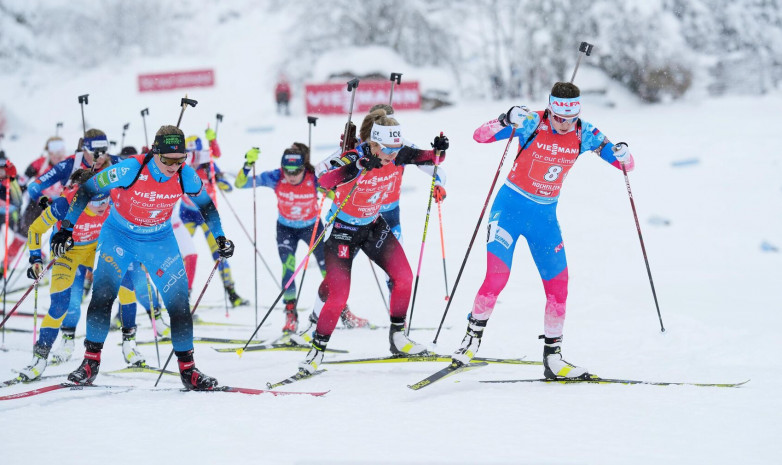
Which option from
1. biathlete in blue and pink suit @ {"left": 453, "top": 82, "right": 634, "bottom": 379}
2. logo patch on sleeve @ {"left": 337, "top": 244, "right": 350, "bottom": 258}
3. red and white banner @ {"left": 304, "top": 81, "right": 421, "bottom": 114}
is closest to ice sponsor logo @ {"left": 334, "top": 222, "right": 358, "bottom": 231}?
logo patch on sleeve @ {"left": 337, "top": 244, "right": 350, "bottom": 258}

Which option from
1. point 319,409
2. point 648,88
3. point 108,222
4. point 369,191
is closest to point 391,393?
point 319,409

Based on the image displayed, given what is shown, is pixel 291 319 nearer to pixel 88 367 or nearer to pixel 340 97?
pixel 88 367

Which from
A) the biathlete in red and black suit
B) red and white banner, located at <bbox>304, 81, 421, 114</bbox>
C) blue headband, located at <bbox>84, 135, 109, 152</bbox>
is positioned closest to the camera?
A: the biathlete in red and black suit

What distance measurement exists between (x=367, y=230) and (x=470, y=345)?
1.15 m

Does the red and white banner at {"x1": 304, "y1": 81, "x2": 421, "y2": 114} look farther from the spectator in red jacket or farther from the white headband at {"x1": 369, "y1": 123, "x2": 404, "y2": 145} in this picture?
the white headband at {"x1": 369, "y1": 123, "x2": 404, "y2": 145}

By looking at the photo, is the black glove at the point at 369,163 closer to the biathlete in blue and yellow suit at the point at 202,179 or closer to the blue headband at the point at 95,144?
the blue headband at the point at 95,144

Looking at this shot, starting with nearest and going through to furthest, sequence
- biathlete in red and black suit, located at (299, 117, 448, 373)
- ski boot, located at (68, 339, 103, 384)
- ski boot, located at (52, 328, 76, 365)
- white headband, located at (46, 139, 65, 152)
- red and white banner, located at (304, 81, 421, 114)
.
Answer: ski boot, located at (68, 339, 103, 384), biathlete in red and black suit, located at (299, 117, 448, 373), ski boot, located at (52, 328, 76, 365), white headband, located at (46, 139, 65, 152), red and white banner, located at (304, 81, 421, 114)

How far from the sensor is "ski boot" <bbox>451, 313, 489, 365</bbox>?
5.35 meters

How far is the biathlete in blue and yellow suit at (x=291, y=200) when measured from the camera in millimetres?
7289

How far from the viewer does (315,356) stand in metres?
5.48

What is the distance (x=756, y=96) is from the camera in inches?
888

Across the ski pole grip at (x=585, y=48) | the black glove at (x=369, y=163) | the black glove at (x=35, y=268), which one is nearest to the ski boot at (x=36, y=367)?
the black glove at (x=35, y=268)

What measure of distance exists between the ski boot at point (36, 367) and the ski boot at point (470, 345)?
3145mm

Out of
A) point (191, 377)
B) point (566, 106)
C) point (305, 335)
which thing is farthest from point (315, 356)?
point (566, 106)
